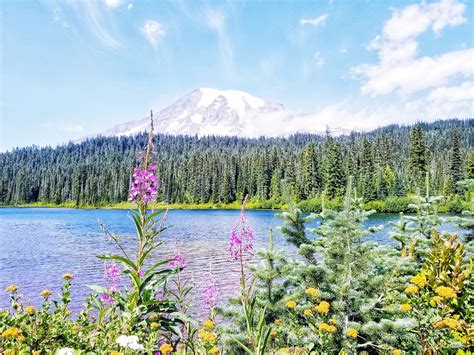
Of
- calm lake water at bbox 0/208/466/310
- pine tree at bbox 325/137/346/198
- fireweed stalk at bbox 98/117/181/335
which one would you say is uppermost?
pine tree at bbox 325/137/346/198

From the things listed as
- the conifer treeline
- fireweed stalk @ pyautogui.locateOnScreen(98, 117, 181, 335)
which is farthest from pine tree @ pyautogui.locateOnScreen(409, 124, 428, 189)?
fireweed stalk @ pyautogui.locateOnScreen(98, 117, 181, 335)

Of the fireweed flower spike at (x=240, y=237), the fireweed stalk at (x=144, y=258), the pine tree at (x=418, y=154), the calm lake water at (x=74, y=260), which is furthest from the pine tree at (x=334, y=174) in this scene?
the fireweed flower spike at (x=240, y=237)

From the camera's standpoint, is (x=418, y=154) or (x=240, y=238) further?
(x=418, y=154)

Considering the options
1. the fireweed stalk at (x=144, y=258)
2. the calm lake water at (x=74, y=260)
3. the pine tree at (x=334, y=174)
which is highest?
the pine tree at (x=334, y=174)

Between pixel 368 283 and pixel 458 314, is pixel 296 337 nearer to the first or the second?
pixel 368 283

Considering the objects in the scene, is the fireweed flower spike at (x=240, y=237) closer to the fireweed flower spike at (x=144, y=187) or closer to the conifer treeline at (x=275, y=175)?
the fireweed flower spike at (x=144, y=187)

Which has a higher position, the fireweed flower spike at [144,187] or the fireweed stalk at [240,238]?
the fireweed flower spike at [144,187]

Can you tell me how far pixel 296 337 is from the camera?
4.43 meters

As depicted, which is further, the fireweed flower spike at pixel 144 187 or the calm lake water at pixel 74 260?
the calm lake water at pixel 74 260

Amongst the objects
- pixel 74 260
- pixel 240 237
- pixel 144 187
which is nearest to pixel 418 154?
pixel 74 260

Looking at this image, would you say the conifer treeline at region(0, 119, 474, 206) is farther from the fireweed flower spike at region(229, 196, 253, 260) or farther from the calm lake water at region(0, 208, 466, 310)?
the fireweed flower spike at region(229, 196, 253, 260)

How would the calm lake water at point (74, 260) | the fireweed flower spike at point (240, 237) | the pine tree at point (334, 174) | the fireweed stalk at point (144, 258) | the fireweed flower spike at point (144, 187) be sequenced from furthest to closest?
the pine tree at point (334, 174)
the calm lake water at point (74, 260)
the fireweed flower spike at point (144, 187)
the fireweed stalk at point (144, 258)
the fireweed flower spike at point (240, 237)

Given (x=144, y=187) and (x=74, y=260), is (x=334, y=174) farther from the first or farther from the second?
(x=144, y=187)

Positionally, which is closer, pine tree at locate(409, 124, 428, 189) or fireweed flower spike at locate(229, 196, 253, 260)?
fireweed flower spike at locate(229, 196, 253, 260)
